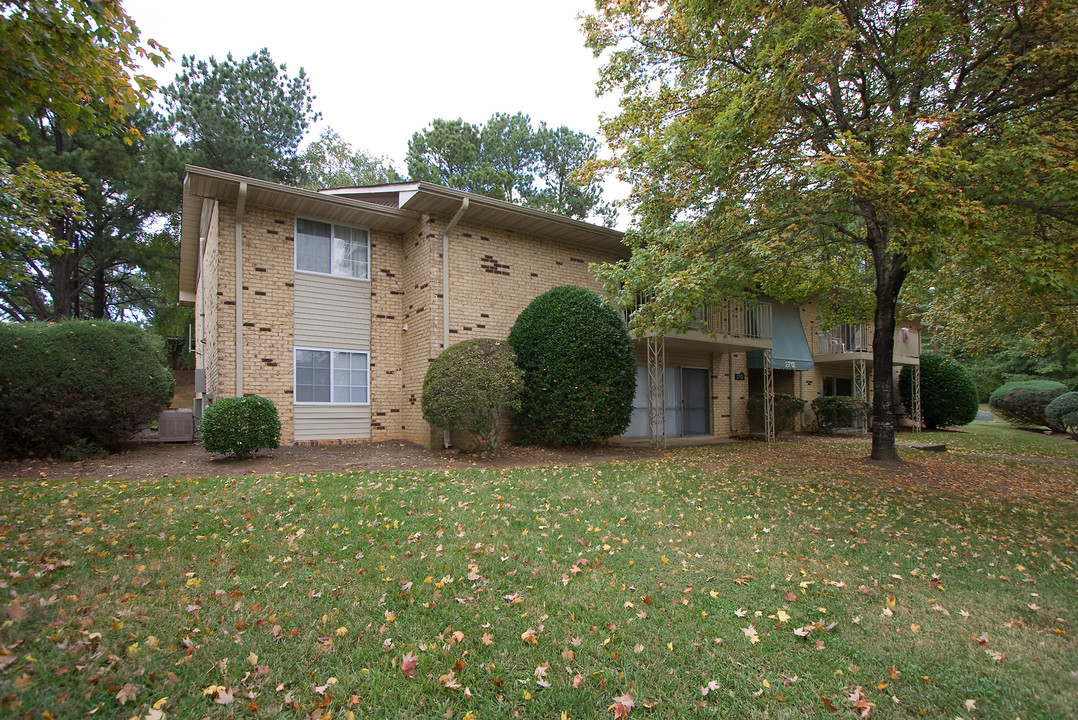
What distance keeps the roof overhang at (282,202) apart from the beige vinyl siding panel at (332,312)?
144 centimetres

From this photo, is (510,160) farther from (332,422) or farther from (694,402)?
(332,422)

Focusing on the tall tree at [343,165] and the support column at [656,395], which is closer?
the support column at [656,395]

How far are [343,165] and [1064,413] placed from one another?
119ft

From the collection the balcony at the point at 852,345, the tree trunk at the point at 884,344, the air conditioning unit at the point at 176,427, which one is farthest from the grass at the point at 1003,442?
the air conditioning unit at the point at 176,427

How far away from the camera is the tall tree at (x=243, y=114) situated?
23.7m

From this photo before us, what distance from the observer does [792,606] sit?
420 cm

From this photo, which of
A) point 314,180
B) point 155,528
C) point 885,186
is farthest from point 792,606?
point 314,180

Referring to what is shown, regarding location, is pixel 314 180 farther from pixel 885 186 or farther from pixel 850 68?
pixel 885 186

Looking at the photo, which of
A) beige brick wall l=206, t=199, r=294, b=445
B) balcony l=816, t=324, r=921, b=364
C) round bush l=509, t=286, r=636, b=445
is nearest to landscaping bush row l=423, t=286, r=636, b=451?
round bush l=509, t=286, r=636, b=445

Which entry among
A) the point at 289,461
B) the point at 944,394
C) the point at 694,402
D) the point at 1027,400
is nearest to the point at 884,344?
the point at 694,402

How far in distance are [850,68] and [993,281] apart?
5.37m

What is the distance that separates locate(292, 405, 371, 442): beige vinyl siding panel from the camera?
39.8 ft

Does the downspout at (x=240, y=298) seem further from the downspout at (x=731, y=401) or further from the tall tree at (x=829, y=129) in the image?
the downspout at (x=731, y=401)

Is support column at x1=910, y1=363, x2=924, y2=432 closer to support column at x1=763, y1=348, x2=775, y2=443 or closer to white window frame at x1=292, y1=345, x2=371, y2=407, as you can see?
support column at x1=763, y1=348, x2=775, y2=443
